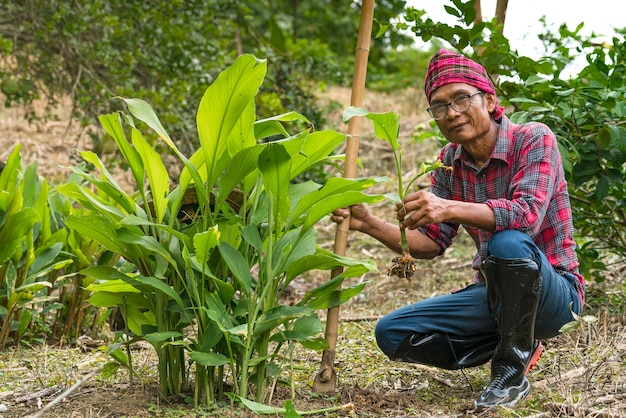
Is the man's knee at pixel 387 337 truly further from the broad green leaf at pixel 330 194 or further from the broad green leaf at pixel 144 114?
the broad green leaf at pixel 144 114

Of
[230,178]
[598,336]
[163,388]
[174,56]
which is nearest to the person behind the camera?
[230,178]

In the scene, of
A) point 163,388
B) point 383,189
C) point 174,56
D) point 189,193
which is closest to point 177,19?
point 174,56

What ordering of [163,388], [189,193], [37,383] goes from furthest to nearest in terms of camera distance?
1. [37,383]
2. [189,193]
3. [163,388]

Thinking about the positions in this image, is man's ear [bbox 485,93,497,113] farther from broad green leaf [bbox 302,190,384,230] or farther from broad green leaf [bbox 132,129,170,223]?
broad green leaf [bbox 132,129,170,223]

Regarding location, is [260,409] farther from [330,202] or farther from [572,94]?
[572,94]

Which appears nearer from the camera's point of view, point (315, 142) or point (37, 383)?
point (315, 142)

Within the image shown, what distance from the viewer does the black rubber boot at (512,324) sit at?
2.18 metres

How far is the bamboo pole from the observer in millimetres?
2219

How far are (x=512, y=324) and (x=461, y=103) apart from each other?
715mm

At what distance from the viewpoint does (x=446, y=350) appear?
8.40 feet

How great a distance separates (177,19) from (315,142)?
318cm

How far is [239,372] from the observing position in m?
2.10

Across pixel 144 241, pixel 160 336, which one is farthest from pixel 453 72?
pixel 160 336

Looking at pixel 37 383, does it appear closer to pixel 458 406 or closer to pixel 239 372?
pixel 239 372
